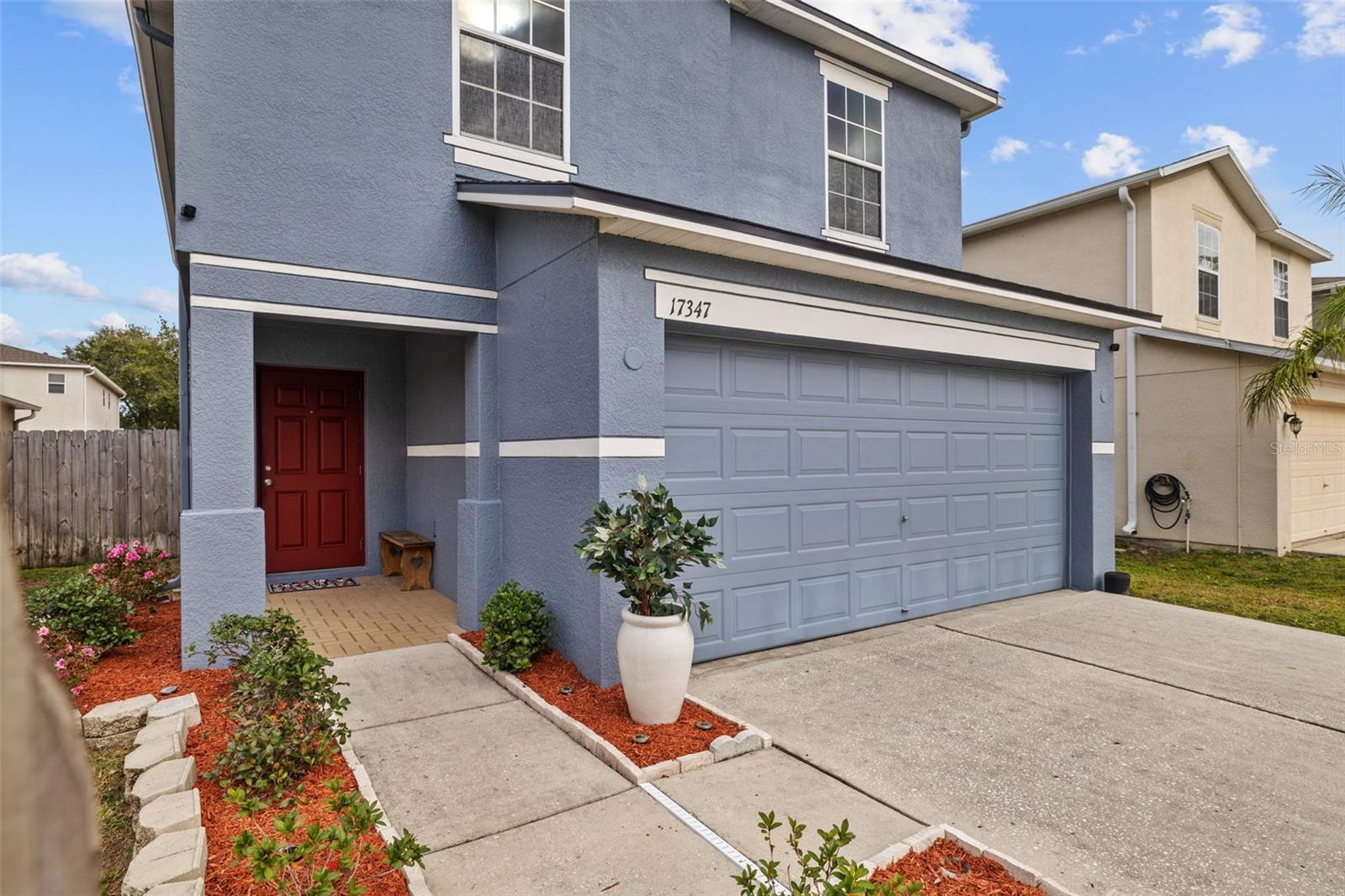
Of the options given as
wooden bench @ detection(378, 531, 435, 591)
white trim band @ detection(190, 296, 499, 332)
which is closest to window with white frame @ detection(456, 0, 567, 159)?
white trim band @ detection(190, 296, 499, 332)

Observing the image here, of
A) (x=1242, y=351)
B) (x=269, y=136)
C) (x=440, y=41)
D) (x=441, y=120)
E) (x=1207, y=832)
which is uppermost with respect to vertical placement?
(x=440, y=41)

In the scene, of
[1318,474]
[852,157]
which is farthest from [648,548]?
[1318,474]

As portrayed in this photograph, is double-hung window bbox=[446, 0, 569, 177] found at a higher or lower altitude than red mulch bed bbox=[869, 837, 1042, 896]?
higher

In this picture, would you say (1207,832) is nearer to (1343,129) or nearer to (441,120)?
(441,120)

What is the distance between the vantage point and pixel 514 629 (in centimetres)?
527

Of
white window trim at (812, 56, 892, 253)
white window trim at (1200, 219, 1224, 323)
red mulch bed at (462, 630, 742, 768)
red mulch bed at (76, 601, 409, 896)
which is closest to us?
red mulch bed at (76, 601, 409, 896)

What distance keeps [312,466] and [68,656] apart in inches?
144

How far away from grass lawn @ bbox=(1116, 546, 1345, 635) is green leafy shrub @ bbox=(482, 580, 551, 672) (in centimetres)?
673

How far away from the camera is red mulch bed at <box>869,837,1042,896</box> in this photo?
2.84m

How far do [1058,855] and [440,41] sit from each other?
280 inches

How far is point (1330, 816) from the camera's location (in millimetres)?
3414

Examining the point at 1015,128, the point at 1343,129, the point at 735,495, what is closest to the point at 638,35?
the point at 735,495
